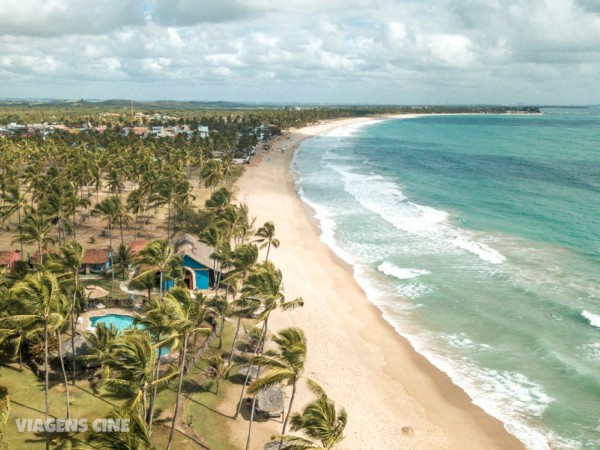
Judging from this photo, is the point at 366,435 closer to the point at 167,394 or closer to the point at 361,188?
the point at 167,394

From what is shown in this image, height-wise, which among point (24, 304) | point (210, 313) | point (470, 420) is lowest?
point (470, 420)

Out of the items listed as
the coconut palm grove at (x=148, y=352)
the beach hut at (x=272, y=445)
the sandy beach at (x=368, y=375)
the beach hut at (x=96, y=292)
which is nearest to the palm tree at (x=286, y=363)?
the coconut palm grove at (x=148, y=352)

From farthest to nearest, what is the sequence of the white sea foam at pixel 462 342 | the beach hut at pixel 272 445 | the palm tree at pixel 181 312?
the white sea foam at pixel 462 342
the beach hut at pixel 272 445
the palm tree at pixel 181 312

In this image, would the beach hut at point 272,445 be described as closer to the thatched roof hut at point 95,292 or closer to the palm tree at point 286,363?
the palm tree at point 286,363

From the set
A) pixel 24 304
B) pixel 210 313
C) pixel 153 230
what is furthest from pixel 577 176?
pixel 24 304

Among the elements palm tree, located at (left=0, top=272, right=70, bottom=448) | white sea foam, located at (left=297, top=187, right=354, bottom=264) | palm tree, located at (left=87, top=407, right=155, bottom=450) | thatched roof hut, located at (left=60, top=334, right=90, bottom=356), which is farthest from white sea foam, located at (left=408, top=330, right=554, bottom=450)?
palm tree, located at (left=0, top=272, right=70, bottom=448)

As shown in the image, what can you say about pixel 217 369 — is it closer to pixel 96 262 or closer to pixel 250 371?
pixel 250 371

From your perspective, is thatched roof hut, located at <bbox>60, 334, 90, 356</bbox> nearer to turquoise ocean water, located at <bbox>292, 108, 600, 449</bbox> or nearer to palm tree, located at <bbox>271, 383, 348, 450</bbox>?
A: palm tree, located at <bbox>271, 383, 348, 450</bbox>
